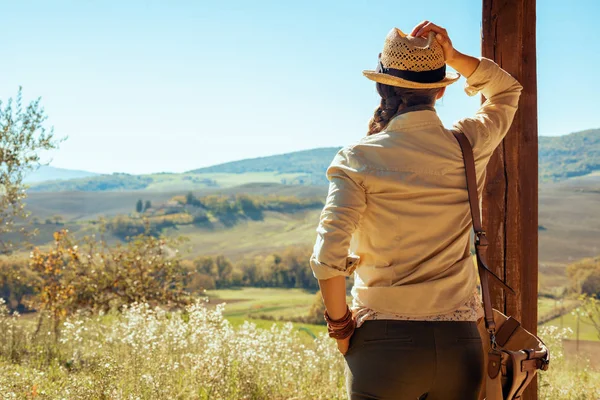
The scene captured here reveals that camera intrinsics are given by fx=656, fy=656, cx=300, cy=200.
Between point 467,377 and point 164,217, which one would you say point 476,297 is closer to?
point 467,377

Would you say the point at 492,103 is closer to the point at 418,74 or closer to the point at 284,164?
the point at 418,74

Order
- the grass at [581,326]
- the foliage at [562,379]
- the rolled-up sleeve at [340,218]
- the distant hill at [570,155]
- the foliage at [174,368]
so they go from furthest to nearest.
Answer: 1. the distant hill at [570,155]
2. the grass at [581,326]
3. the foliage at [562,379]
4. the foliage at [174,368]
5. the rolled-up sleeve at [340,218]

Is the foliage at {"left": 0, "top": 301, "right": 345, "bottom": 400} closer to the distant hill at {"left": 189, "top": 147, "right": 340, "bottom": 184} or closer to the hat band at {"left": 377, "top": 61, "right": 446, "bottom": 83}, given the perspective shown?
the hat band at {"left": 377, "top": 61, "right": 446, "bottom": 83}

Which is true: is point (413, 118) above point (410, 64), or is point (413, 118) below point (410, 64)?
below

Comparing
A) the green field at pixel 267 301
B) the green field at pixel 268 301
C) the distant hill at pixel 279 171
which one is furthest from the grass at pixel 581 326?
the distant hill at pixel 279 171

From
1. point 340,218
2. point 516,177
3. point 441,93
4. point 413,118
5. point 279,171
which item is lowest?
point 340,218

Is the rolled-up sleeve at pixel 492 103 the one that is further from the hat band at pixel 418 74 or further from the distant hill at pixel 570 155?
the distant hill at pixel 570 155

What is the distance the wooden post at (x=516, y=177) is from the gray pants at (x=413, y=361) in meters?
1.24

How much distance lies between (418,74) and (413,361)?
90cm

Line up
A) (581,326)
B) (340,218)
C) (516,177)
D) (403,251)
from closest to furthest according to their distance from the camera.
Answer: (340,218) → (403,251) → (516,177) → (581,326)

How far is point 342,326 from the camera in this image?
1.99 m

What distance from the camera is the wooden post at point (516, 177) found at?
10.4 ft

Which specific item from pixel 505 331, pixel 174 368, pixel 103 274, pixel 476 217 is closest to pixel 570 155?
pixel 103 274

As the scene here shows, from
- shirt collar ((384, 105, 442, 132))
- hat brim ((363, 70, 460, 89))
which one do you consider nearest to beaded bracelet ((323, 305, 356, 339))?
shirt collar ((384, 105, 442, 132))
